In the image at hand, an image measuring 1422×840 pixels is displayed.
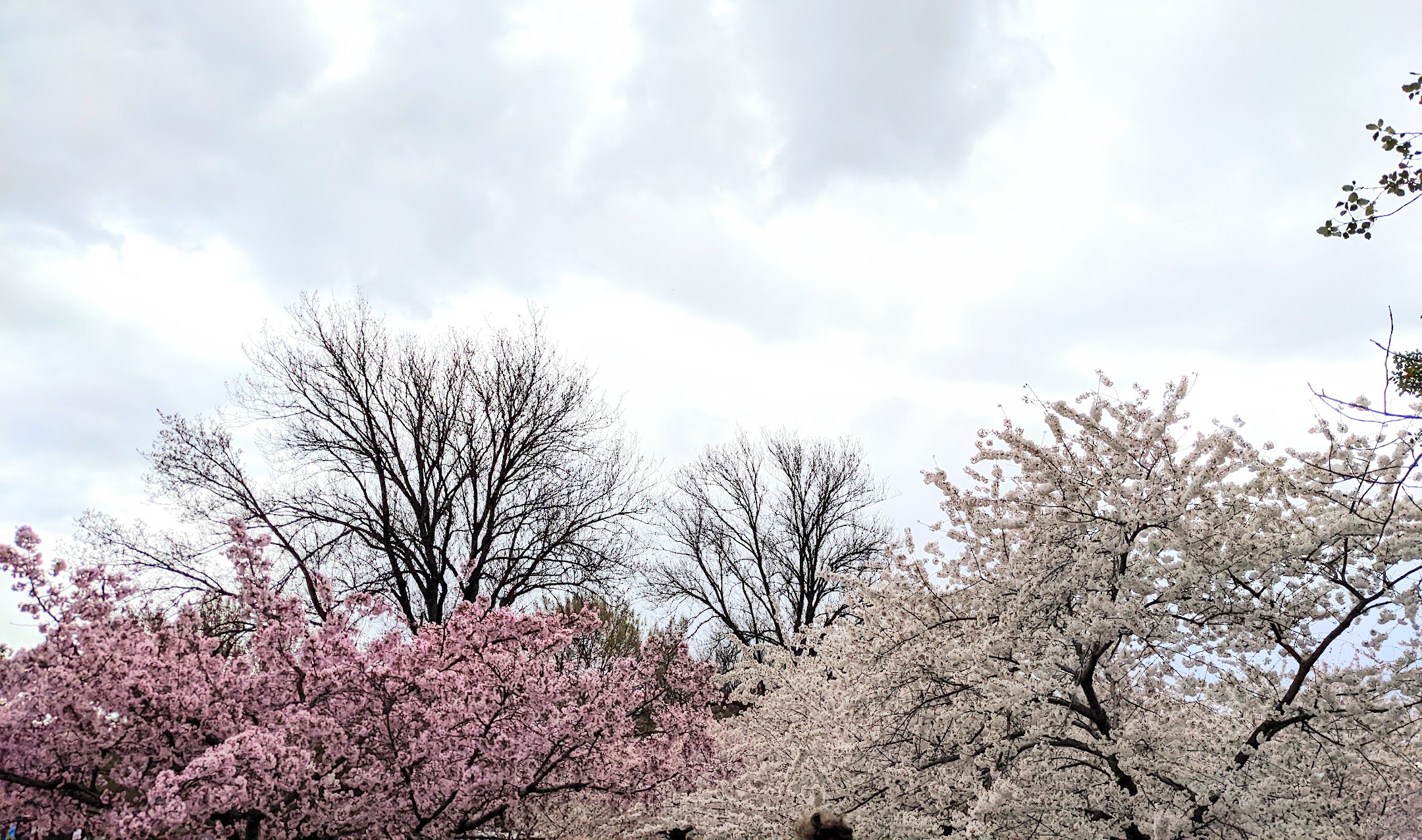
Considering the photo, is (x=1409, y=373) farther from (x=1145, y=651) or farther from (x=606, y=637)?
(x=606, y=637)

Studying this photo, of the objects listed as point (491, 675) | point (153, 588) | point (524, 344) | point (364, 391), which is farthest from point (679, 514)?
point (491, 675)

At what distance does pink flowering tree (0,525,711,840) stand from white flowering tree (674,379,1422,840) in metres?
2.92

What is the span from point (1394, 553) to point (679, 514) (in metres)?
22.6

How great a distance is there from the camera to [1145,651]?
6.04m

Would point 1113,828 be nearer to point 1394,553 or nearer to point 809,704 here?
point 1394,553

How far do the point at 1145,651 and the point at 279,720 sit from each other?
6.07 m

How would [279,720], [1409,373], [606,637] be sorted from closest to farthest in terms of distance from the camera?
[279,720] → [1409,373] → [606,637]

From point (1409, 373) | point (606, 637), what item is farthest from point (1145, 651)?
point (606, 637)

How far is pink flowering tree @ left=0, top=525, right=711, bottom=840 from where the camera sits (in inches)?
208

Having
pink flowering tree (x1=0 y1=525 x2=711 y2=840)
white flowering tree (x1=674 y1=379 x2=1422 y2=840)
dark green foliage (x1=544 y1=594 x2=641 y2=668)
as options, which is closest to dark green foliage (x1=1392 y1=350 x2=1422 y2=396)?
white flowering tree (x1=674 y1=379 x2=1422 y2=840)

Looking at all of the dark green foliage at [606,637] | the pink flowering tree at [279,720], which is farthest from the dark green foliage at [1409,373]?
the dark green foliage at [606,637]

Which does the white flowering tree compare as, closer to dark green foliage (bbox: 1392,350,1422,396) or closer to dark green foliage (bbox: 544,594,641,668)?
dark green foliage (bbox: 1392,350,1422,396)

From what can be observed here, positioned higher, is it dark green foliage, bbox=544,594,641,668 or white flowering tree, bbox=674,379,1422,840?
dark green foliage, bbox=544,594,641,668

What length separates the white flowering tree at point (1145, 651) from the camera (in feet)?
18.2
